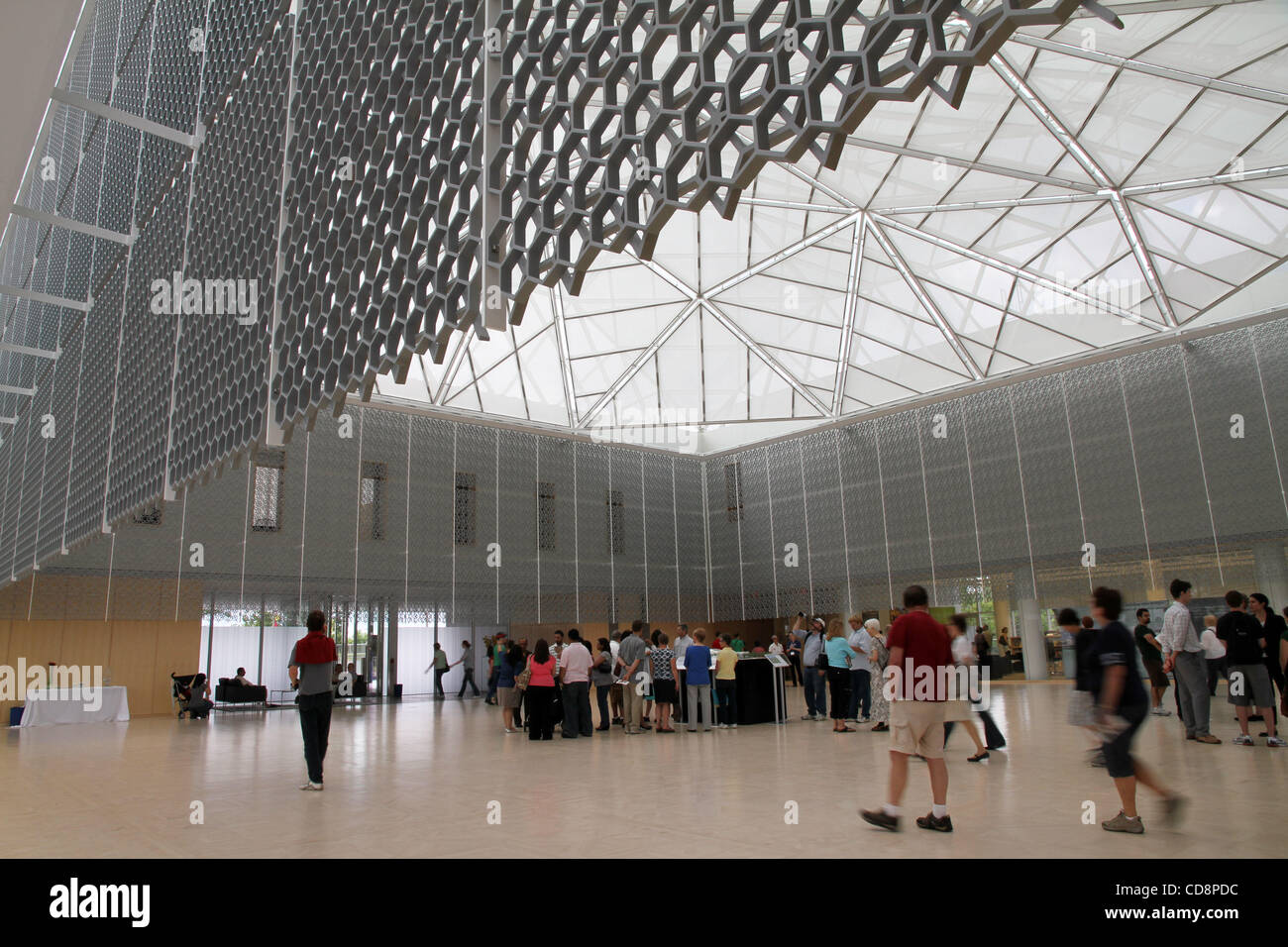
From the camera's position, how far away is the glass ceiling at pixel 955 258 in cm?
1755

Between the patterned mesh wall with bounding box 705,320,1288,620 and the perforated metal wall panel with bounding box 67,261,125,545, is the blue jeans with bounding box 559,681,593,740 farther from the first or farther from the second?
the patterned mesh wall with bounding box 705,320,1288,620

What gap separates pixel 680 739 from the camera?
45.0 ft

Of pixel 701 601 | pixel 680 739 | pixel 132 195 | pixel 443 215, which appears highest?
pixel 132 195

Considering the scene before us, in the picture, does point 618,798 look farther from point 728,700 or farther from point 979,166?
point 979,166

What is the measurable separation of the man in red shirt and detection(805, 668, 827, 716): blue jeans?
1039cm

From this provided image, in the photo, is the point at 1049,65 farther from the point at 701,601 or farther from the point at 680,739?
the point at 701,601

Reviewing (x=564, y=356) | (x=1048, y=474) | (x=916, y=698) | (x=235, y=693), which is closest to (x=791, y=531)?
(x=1048, y=474)

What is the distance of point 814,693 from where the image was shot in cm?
1703

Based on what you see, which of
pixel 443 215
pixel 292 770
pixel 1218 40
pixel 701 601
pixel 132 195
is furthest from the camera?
pixel 701 601

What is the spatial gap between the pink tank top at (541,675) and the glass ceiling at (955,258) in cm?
582

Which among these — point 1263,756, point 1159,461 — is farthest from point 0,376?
point 1159,461

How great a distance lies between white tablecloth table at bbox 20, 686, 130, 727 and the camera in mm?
20062
